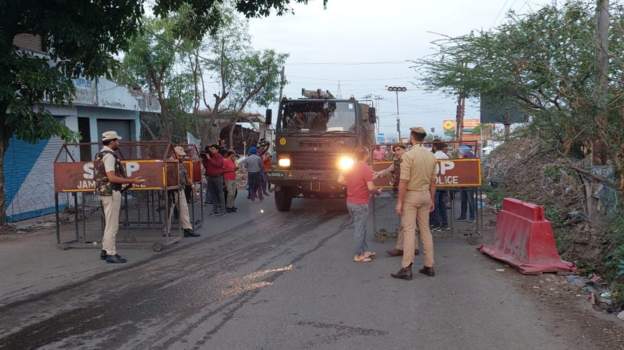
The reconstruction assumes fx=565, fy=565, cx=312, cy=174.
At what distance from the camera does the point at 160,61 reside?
23250 mm

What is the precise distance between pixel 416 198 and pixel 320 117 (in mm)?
6660

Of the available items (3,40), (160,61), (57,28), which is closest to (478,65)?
(57,28)

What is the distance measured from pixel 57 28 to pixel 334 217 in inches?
267

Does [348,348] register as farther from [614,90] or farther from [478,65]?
[478,65]

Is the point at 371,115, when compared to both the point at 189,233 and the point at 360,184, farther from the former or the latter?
the point at 360,184

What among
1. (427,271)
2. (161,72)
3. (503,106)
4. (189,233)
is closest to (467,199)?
(503,106)

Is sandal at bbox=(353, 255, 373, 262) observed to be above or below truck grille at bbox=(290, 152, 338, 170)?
below

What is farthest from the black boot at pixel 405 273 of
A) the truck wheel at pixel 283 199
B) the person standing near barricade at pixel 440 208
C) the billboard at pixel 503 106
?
the truck wheel at pixel 283 199

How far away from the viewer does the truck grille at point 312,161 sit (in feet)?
42.1

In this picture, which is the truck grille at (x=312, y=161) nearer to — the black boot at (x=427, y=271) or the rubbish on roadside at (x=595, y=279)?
the black boot at (x=427, y=271)

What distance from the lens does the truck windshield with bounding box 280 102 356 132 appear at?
13109 millimetres

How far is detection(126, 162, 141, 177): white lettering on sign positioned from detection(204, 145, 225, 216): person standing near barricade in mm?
4800

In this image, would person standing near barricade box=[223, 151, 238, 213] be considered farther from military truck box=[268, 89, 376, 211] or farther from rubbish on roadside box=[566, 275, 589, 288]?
rubbish on roadside box=[566, 275, 589, 288]

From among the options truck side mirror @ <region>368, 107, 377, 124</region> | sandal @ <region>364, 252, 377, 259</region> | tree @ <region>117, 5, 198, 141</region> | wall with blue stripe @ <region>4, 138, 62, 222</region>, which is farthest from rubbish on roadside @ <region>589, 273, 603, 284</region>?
tree @ <region>117, 5, 198, 141</region>
